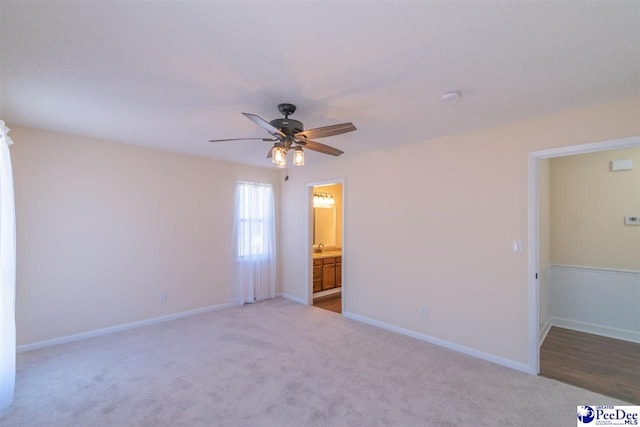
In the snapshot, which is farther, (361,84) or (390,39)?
(361,84)

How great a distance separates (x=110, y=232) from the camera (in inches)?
149

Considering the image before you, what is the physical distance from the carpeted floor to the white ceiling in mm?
2477

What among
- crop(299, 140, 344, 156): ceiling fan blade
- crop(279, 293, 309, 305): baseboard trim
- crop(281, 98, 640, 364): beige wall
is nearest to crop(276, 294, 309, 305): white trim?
crop(279, 293, 309, 305): baseboard trim

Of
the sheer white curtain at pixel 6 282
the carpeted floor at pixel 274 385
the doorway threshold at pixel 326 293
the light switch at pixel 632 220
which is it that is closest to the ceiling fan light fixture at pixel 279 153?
the carpeted floor at pixel 274 385

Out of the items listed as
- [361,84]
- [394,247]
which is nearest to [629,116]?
[361,84]

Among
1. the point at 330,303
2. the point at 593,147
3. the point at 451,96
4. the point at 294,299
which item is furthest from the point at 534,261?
Answer: the point at 294,299

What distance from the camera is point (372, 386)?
256 centimetres

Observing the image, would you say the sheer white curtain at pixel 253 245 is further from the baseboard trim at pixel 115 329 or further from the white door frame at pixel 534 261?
the white door frame at pixel 534 261

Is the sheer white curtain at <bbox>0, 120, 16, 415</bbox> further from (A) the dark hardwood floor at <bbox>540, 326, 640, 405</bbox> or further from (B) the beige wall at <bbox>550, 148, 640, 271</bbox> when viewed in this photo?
(B) the beige wall at <bbox>550, 148, 640, 271</bbox>

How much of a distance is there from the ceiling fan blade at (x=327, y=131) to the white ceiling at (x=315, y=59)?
0.98 ft

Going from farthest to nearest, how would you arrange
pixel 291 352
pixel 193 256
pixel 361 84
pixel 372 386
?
pixel 193 256
pixel 291 352
pixel 372 386
pixel 361 84

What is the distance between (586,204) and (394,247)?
2679mm

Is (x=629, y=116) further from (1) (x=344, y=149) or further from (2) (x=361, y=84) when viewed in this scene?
(1) (x=344, y=149)

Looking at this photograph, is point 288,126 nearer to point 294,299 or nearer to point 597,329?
point 294,299
